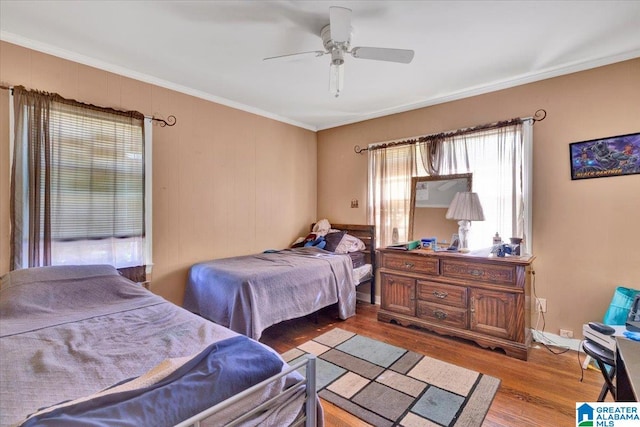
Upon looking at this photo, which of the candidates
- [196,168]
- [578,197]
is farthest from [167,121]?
[578,197]

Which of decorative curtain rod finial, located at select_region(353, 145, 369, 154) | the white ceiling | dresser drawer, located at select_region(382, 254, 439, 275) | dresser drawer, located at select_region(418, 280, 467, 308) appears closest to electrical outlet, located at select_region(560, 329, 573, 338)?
dresser drawer, located at select_region(418, 280, 467, 308)

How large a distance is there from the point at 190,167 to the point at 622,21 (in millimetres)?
3783

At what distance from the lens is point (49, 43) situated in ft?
7.77

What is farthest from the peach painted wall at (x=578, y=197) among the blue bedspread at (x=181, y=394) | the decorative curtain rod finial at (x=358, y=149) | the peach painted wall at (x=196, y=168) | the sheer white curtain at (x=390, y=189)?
the blue bedspread at (x=181, y=394)

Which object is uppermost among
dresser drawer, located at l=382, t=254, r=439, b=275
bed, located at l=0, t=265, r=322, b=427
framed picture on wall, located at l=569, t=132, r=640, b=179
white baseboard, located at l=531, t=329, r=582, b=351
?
framed picture on wall, located at l=569, t=132, r=640, b=179

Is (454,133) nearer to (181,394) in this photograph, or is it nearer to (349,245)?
(349,245)

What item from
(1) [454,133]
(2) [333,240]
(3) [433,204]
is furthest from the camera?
(2) [333,240]

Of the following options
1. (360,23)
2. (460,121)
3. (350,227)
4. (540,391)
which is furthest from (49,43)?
(540,391)

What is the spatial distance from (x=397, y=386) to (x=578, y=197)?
90.6 inches

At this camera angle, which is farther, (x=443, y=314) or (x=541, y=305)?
(x=443, y=314)

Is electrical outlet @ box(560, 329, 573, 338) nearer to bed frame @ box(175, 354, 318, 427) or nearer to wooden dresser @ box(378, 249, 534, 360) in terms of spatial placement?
wooden dresser @ box(378, 249, 534, 360)

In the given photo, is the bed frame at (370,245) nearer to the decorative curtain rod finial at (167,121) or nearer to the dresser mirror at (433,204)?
the dresser mirror at (433,204)

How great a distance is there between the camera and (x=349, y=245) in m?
3.95

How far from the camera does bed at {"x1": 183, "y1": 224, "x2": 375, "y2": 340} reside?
8.41 feet
